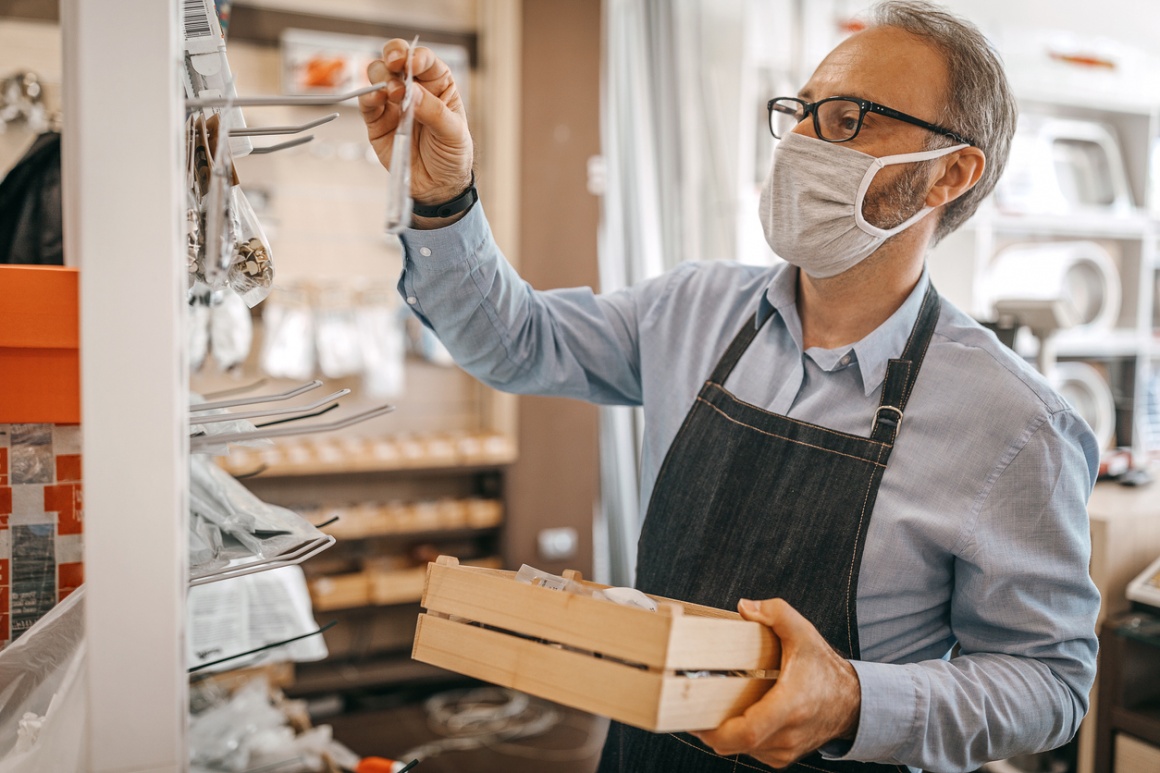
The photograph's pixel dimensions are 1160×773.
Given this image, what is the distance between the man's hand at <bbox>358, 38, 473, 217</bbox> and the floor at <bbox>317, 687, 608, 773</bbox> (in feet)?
8.47

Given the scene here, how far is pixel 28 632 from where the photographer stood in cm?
89

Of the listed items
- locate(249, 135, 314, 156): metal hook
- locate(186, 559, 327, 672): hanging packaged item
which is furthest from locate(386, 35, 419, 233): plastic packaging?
locate(186, 559, 327, 672): hanging packaged item

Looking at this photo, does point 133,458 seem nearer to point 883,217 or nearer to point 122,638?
point 122,638

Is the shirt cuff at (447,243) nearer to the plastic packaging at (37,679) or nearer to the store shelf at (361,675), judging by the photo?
the plastic packaging at (37,679)

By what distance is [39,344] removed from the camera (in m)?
0.87

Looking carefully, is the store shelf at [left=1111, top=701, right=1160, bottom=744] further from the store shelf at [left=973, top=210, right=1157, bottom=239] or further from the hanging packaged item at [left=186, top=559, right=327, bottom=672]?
the store shelf at [left=973, top=210, right=1157, bottom=239]

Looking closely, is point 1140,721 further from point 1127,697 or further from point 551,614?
point 551,614

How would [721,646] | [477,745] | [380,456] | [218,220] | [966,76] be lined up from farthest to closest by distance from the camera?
[380,456] < [477,745] < [966,76] < [721,646] < [218,220]

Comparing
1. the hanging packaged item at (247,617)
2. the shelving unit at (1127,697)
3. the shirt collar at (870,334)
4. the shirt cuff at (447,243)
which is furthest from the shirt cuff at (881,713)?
the shelving unit at (1127,697)

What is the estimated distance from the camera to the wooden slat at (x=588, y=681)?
28.6 inches

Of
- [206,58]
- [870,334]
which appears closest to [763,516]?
[870,334]

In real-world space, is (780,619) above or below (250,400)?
below

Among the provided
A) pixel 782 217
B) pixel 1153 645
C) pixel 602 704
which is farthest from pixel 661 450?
pixel 1153 645

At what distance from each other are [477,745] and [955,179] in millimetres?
2832
